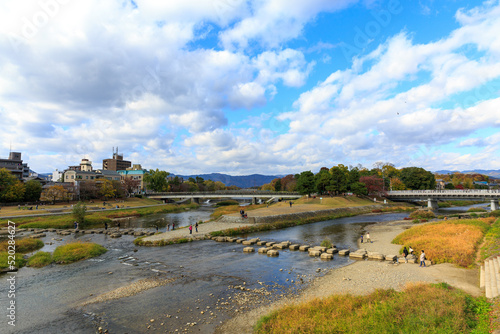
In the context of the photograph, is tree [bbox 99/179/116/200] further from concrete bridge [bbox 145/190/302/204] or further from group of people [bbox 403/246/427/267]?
group of people [bbox 403/246/427/267]

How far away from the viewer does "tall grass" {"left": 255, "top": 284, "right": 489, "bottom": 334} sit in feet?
38.0

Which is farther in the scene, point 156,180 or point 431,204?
point 156,180

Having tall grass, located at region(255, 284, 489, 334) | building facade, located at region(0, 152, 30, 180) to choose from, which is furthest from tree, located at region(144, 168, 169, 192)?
tall grass, located at region(255, 284, 489, 334)

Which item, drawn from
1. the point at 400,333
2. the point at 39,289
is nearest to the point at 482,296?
the point at 400,333

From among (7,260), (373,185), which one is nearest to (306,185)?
(373,185)

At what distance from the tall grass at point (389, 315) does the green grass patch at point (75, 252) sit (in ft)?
88.8

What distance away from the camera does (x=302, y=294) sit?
1889cm

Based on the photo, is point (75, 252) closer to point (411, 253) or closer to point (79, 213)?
point (79, 213)

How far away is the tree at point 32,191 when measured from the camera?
8402cm

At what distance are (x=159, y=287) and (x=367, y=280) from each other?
56.3 ft

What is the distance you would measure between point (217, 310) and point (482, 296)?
16041 mm

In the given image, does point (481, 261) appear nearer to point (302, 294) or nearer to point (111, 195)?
point (302, 294)

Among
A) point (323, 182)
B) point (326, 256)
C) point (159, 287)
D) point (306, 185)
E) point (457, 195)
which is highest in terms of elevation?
point (323, 182)

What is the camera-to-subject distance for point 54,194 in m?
85.5
